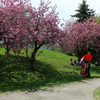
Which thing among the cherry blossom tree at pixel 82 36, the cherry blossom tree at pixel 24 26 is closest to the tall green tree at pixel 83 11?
the cherry blossom tree at pixel 82 36

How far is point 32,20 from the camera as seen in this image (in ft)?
49.1

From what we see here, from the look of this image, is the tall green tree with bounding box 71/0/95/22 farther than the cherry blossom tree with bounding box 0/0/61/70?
Yes

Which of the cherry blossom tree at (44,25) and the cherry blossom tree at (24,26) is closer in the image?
the cherry blossom tree at (24,26)

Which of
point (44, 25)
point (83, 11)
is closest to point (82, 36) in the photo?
point (44, 25)

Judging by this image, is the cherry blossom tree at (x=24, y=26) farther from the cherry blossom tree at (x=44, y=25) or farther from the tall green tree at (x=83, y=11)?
the tall green tree at (x=83, y=11)

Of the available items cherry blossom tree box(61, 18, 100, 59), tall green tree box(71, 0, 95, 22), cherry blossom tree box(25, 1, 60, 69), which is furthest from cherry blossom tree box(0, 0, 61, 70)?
tall green tree box(71, 0, 95, 22)

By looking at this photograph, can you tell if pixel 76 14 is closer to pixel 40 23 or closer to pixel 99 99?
pixel 40 23

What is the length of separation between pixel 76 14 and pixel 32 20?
22664mm

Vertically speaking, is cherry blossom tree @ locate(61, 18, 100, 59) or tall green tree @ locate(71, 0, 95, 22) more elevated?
tall green tree @ locate(71, 0, 95, 22)

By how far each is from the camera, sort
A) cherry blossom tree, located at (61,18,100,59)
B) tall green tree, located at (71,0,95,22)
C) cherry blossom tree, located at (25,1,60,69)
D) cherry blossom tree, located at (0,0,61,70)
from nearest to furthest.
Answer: cherry blossom tree, located at (0,0,61,70)
cherry blossom tree, located at (25,1,60,69)
cherry blossom tree, located at (61,18,100,59)
tall green tree, located at (71,0,95,22)

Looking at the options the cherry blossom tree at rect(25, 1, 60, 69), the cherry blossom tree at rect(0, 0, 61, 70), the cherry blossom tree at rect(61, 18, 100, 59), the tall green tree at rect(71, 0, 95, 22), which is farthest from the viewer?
the tall green tree at rect(71, 0, 95, 22)

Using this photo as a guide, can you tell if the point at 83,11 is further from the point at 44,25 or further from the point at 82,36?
the point at 44,25

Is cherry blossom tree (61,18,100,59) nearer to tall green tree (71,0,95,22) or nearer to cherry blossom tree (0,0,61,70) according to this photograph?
cherry blossom tree (0,0,61,70)

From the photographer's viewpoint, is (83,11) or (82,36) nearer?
(82,36)
